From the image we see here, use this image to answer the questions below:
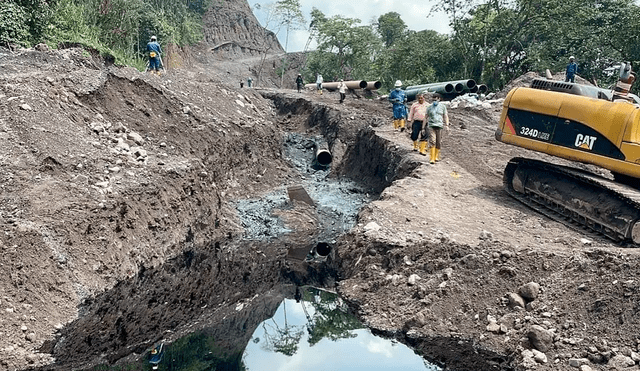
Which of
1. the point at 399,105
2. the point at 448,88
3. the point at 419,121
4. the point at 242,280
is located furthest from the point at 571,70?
the point at 242,280

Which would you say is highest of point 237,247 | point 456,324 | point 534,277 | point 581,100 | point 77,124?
point 581,100

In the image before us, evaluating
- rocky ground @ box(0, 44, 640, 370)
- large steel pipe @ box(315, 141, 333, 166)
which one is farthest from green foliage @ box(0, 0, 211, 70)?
large steel pipe @ box(315, 141, 333, 166)

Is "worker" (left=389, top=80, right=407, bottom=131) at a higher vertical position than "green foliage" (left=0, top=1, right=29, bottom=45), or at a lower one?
lower

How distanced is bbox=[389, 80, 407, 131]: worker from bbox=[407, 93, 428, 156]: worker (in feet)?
8.36

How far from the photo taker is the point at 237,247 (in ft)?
39.0

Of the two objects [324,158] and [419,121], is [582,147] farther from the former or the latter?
[324,158]

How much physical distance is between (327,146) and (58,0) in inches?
401

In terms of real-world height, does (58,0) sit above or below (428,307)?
above

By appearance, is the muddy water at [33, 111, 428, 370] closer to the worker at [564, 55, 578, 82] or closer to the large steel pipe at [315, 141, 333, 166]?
the large steel pipe at [315, 141, 333, 166]

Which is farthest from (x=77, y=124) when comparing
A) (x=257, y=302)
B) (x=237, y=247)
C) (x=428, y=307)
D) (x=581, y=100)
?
(x=581, y=100)

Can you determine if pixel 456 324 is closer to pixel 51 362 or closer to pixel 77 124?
pixel 51 362

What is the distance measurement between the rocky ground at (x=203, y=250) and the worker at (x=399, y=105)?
2.41 m

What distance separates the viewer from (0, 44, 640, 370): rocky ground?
6.88m

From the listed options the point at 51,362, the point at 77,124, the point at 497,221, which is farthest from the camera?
the point at 77,124
